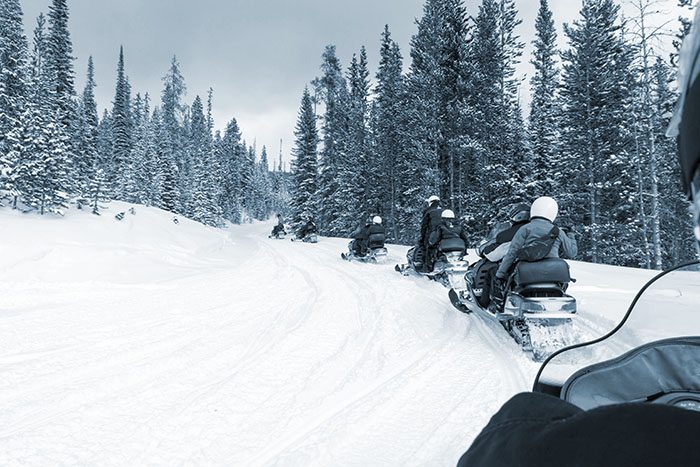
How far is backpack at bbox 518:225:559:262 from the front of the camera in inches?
159

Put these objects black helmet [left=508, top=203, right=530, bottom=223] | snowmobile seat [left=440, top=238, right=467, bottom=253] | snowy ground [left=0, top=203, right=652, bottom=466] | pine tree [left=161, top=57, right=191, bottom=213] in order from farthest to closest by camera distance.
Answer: pine tree [left=161, top=57, right=191, bottom=213] → snowmobile seat [left=440, top=238, right=467, bottom=253] → black helmet [left=508, top=203, right=530, bottom=223] → snowy ground [left=0, top=203, right=652, bottom=466]

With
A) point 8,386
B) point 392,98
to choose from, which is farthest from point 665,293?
point 392,98

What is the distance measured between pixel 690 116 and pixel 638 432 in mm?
401

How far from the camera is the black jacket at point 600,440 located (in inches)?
16.9

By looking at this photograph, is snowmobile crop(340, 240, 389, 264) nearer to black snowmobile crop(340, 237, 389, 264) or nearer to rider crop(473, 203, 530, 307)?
black snowmobile crop(340, 237, 389, 264)

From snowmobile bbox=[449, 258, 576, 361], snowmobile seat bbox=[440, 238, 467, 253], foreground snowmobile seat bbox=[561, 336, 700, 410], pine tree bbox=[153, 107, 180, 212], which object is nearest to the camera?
foreground snowmobile seat bbox=[561, 336, 700, 410]

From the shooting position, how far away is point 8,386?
2.91 metres

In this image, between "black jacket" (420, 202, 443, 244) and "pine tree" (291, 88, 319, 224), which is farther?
"pine tree" (291, 88, 319, 224)

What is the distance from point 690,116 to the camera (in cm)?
49

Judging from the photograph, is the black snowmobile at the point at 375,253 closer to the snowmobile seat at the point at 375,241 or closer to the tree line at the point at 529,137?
the snowmobile seat at the point at 375,241

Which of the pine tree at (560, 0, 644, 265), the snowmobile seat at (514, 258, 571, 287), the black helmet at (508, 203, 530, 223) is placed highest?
the pine tree at (560, 0, 644, 265)

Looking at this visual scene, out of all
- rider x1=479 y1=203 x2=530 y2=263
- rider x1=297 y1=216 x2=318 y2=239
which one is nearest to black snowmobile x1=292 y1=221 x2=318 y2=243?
rider x1=297 y1=216 x2=318 y2=239

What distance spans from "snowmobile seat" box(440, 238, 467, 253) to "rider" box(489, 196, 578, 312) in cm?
337

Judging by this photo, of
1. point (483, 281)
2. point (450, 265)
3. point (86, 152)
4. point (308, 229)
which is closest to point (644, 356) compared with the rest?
point (483, 281)
